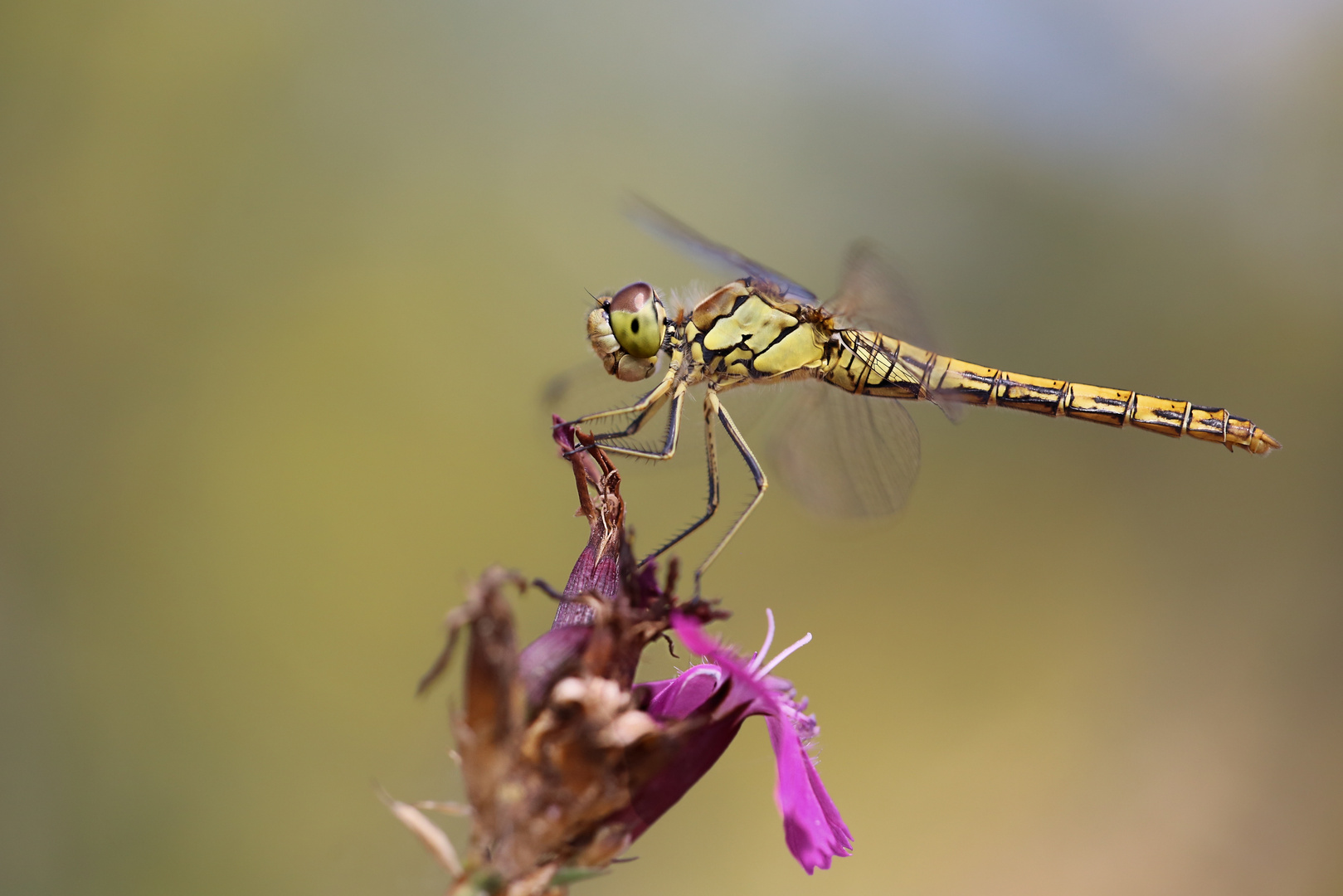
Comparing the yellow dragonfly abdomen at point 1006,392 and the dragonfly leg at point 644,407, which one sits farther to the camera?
the yellow dragonfly abdomen at point 1006,392

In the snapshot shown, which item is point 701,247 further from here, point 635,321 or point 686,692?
point 686,692

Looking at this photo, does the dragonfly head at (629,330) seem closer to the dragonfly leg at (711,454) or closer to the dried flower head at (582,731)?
the dragonfly leg at (711,454)

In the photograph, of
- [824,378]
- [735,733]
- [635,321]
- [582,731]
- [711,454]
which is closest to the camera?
[582,731]

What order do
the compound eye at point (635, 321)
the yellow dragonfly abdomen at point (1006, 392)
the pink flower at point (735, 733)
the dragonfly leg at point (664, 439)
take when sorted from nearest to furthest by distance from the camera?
the pink flower at point (735, 733) < the dragonfly leg at point (664, 439) < the compound eye at point (635, 321) < the yellow dragonfly abdomen at point (1006, 392)

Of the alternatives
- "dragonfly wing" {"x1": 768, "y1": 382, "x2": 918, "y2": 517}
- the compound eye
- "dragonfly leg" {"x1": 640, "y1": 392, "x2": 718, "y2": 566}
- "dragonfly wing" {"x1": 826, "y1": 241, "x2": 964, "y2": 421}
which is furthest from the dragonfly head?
"dragonfly wing" {"x1": 768, "y1": 382, "x2": 918, "y2": 517}

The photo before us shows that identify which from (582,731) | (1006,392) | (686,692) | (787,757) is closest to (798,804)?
(787,757)

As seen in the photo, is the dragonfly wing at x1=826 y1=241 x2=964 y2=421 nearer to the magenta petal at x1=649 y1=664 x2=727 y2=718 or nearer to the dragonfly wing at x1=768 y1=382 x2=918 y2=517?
the dragonfly wing at x1=768 y1=382 x2=918 y2=517

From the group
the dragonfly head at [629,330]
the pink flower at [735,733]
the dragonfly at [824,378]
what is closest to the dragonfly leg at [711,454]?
the dragonfly at [824,378]
